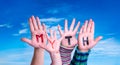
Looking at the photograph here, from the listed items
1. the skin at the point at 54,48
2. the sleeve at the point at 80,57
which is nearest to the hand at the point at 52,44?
the skin at the point at 54,48

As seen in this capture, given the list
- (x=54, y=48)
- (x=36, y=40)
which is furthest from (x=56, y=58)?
(x=36, y=40)

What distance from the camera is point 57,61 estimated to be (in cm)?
304

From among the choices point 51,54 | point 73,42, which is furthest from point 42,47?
point 73,42

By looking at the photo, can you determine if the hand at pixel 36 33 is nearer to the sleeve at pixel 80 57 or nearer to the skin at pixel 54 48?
the skin at pixel 54 48

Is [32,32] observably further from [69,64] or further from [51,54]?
→ [69,64]

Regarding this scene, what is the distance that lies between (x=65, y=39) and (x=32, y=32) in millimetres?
328

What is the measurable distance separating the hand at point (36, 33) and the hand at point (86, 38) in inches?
11.5

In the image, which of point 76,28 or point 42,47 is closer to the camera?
point 42,47

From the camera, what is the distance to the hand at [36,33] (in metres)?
3.06

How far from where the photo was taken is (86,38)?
3102 millimetres

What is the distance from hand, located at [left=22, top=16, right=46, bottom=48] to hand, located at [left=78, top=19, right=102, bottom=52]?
0.29m

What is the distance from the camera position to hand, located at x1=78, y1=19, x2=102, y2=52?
3088mm

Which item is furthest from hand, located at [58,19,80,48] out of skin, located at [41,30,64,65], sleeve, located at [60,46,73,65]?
skin, located at [41,30,64,65]

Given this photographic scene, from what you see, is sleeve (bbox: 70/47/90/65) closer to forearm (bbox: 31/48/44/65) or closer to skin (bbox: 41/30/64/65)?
skin (bbox: 41/30/64/65)
